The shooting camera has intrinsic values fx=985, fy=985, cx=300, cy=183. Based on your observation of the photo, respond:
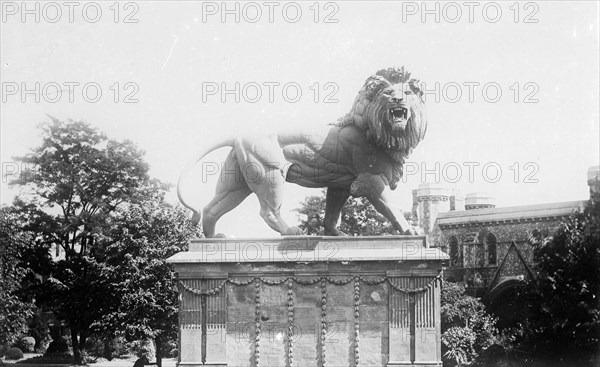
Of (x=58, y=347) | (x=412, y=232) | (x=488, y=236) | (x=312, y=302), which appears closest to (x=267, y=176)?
(x=312, y=302)

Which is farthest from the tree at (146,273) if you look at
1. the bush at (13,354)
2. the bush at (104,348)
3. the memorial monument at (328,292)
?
the memorial monument at (328,292)

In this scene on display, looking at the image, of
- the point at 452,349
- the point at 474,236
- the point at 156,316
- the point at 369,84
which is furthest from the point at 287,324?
the point at 474,236

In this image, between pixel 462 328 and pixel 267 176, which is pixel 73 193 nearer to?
pixel 462 328

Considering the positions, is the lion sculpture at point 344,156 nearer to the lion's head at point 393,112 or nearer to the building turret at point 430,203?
the lion's head at point 393,112

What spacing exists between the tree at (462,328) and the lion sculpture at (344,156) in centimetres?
3379

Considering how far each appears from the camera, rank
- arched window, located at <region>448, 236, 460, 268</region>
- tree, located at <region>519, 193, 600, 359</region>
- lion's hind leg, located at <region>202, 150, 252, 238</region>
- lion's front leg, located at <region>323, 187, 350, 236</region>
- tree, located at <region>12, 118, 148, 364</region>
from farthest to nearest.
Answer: arched window, located at <region>448, 236, 460, 268</region> < tree, located at <region>12, 118, 148, 364</region> < tree, located at <region>519, 193, 600, 359</region> < lion's front leg, located at <region>323, 187, 350, 236</region> < lion's hind leg, located at <region>202, 150, 252, 238</region>

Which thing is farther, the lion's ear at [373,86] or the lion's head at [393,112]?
the lion's ear at [373,86]

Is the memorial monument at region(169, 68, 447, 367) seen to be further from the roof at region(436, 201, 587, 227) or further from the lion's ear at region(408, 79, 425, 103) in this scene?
the roof at region(436, 201, 587, 227)

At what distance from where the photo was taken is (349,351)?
18.6 meters

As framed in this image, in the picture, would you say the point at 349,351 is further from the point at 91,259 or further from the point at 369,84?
the point at 91,259

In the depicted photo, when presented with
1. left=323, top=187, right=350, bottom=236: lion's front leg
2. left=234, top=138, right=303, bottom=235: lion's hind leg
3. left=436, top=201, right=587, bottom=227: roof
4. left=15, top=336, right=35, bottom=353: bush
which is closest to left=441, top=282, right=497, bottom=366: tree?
left=436, top=201, right=587, bottom=227: roof

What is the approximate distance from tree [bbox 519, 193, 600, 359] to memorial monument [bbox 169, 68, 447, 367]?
79.9 ft

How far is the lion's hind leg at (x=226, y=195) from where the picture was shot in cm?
2002

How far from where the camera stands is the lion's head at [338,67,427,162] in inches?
754
